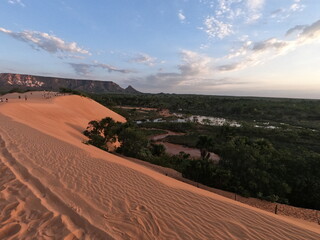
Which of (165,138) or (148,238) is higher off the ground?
(148,238)

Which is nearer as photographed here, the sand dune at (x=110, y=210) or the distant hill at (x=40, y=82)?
the sand dune at (x=110, y=210)

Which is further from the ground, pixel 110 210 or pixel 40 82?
pixel 110 210

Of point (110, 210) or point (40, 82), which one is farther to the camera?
point (40, 82)

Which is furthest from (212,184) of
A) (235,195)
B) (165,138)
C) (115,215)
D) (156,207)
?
(165,138)

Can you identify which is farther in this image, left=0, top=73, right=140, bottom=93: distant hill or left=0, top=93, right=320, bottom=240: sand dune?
left=0, top=73, right=140, bottom=93: distant hill

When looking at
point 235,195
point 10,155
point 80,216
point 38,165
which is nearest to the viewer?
point 80,216

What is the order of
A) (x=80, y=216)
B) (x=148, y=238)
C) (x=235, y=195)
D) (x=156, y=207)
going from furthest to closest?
(x=235, y=195) → (x=156, y=207) → (x=80, y=216) → (x=148, y=238)

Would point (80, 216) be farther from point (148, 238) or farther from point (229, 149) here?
point (229, 149)

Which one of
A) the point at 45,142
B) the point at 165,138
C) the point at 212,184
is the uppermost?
the point at 45,142

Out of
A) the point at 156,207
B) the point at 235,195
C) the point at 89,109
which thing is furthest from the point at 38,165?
the point at 89,109

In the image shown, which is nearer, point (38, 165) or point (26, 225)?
point (26, 225)
